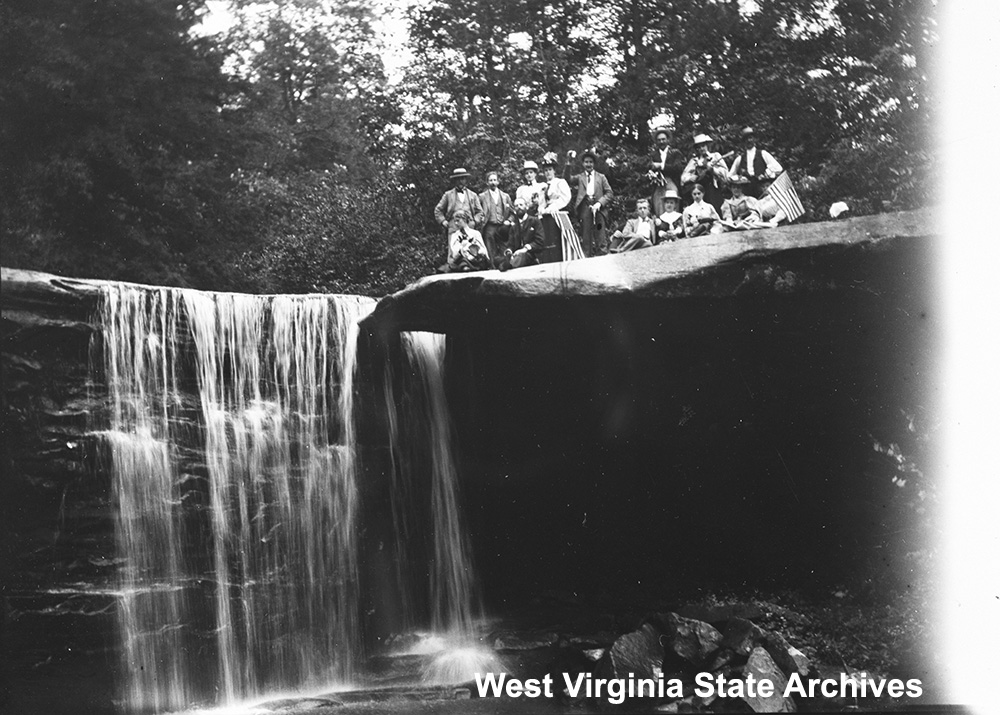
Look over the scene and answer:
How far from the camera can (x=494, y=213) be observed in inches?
253

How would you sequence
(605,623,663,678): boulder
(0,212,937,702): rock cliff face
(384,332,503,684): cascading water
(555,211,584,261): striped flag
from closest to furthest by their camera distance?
(605,623,663,678): boulder
(0,212,937,702): rock cliff face
(384,332,503,684): cascading water
(555,211,584,261): striped flag

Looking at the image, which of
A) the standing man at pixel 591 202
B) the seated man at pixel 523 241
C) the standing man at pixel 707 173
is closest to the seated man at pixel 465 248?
the seated man at pixel 523 241

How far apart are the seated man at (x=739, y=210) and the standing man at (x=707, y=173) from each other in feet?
Result: 0.20

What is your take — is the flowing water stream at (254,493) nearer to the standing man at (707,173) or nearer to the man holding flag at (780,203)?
the standing man at (707,173)

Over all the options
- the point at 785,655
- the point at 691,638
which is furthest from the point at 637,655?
the point at 785,655

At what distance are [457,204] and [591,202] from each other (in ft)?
2.76

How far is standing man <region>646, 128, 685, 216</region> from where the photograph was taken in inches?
253

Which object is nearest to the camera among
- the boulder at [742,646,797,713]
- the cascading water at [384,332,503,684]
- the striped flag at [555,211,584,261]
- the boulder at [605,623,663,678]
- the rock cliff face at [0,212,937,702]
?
the boulder at [742,646,797,713]

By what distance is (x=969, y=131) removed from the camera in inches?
242

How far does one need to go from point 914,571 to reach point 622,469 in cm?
178

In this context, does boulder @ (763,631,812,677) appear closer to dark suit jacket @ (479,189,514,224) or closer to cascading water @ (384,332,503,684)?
cascading water @ (384,332,503,684)

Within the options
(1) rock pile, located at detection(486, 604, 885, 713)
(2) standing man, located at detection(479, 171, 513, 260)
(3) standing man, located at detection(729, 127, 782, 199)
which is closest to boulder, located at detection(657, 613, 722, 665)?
(1) rock pile, located at detection(486, 604, 885, 713)

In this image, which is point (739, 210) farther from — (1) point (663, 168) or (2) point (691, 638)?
(2) point (691, 638)

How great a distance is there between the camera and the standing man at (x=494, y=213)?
643 cm
